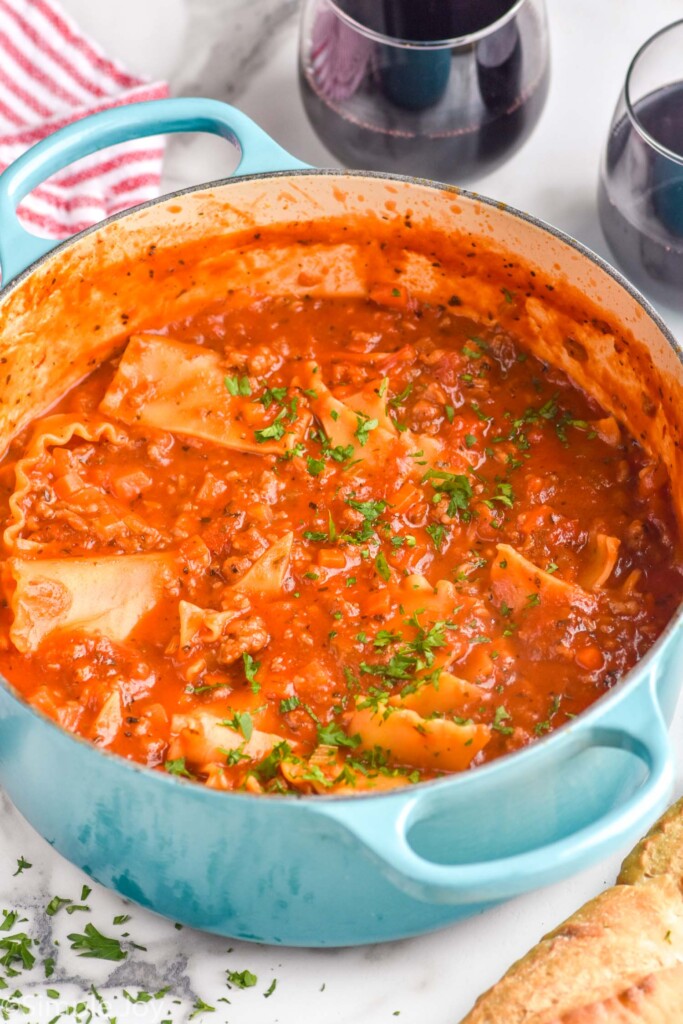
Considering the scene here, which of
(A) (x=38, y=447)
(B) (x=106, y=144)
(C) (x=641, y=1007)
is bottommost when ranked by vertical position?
(C) (x=641, y=1007)

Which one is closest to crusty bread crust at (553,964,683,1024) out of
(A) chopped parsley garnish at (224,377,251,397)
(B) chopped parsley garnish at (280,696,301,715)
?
(B) chopped parsley garnish at (280,696,301,715)

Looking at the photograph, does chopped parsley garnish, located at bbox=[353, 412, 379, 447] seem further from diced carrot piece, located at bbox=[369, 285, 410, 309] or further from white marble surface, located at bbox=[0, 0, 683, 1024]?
white marble surface, located at bbox=[0, 0, 683, 1024]

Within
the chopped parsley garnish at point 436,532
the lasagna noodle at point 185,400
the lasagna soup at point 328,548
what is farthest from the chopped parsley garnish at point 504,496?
the lasagna noodle at point 185,400

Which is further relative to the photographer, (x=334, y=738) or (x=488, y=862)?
(x=334, y=738)

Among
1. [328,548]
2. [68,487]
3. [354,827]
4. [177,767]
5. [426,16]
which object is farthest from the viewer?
[426,16]

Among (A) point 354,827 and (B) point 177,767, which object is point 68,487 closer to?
(B) point 177,767

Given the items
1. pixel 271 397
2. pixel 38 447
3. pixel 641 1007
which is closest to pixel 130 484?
pixel 38 447

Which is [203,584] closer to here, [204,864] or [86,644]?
[86,644]
